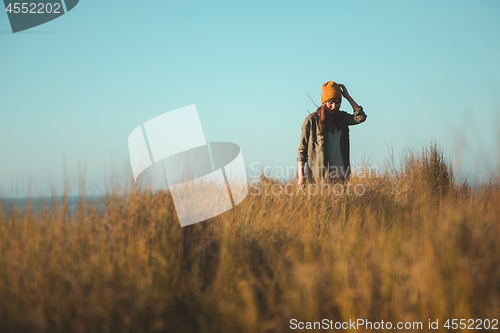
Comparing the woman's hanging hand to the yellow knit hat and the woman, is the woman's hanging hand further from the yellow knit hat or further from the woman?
the yellow knit hat

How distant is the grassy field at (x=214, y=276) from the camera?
5.91ft

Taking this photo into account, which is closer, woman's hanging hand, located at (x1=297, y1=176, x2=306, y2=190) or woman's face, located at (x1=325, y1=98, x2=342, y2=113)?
woman's face, located at (x1=325, y1=98, x2=342, y2=113)

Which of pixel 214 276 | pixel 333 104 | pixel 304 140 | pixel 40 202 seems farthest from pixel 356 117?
pixel 40 202

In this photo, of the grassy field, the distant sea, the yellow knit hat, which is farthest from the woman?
the distant sea

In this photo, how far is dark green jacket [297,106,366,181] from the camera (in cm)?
427

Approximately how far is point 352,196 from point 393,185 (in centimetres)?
138

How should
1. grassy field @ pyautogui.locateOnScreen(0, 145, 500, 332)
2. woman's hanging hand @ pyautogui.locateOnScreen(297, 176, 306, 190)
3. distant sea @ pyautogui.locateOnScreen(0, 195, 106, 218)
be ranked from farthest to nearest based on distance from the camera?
woman's hanging hand @ pyautogui.locateOnScreen(297, 176, 306, 190) < distant sea @ pyautogui.locateOnScreen(0, 195, 106, 218) < grassy field @ pyautogui.locateOnScreen(0, 145, 500, 332)

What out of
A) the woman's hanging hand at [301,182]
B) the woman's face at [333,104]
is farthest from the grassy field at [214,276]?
the woman's face at [333,104]

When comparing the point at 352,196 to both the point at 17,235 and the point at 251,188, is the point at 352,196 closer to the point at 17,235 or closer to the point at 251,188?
the point at 251,188

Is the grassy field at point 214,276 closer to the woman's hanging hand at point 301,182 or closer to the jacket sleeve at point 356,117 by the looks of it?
the woman's hanging hand at point 301,182

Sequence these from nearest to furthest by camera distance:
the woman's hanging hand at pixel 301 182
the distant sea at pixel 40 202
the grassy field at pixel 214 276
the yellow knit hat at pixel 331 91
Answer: the grassy field at pixel 214 276 → the distant sea at pixel 40 202 → the yellow knit hat at pixel 331 91 → the woman's hanging hand at pixel 301 182

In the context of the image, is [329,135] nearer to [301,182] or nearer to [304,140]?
[304,140]

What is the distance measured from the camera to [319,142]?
14.1 feet

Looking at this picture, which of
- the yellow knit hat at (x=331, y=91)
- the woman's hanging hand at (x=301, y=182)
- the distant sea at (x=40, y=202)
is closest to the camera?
the distant sea at (x=40, y=202)
